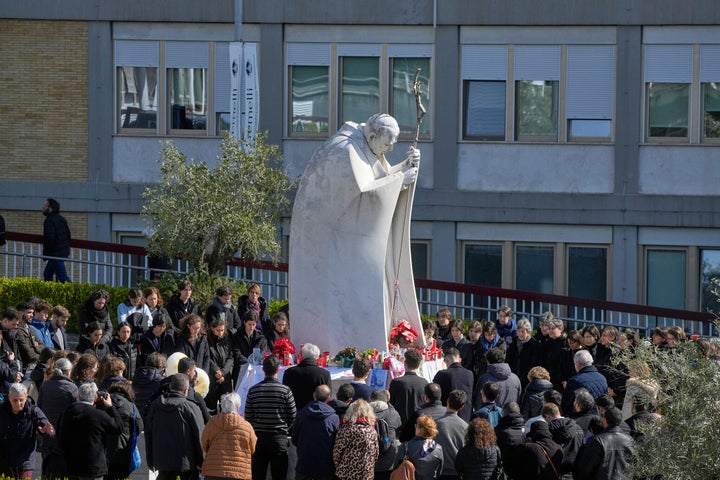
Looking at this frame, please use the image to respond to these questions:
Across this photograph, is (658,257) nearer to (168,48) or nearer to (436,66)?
(436,66)

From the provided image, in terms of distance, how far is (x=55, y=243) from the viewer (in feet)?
86.6

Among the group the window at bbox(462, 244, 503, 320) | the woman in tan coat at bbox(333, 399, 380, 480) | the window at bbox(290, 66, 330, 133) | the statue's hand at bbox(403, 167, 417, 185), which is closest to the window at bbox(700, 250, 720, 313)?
the window at bbox(462, 244, 503, 320)

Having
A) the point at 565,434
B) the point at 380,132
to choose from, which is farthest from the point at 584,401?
the point at 380,132

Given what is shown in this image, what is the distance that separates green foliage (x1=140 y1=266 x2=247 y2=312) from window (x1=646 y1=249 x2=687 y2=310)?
10101 mm

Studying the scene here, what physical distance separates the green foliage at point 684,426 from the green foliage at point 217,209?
13.0 metres

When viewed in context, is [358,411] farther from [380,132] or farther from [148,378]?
[380,132]

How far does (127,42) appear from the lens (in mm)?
31672

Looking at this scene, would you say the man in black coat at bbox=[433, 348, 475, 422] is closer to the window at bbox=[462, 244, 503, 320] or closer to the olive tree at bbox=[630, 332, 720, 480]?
the olive tree at bbox=[630, 332, 720, 480]

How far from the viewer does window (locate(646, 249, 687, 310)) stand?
3042cm

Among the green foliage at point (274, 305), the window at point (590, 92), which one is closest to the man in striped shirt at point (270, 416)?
the green foliage at point (274, 305)

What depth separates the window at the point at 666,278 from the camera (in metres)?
30.4

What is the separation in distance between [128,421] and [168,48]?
18.3 meters

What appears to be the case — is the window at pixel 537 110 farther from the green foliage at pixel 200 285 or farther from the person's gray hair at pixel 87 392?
the person's gray hair at pixel 87 392

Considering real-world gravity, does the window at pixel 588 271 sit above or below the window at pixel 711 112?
below
